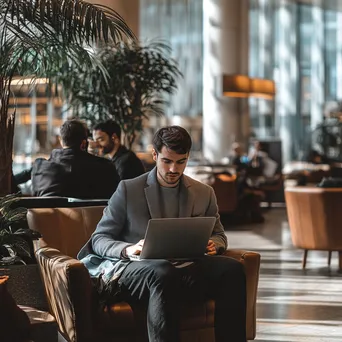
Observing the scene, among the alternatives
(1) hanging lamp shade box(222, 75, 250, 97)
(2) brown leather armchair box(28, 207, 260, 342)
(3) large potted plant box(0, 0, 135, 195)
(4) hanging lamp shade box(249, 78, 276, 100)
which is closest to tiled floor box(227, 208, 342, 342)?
(2) brown leather armchair box(28, 207, 260, 342)

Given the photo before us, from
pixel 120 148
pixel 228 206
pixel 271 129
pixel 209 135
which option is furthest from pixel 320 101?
pixel 120 148

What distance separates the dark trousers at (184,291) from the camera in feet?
14.8

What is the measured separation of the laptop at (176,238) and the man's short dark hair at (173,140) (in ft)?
1.33

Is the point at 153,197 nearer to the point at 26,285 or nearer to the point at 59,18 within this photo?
the point at 26,285

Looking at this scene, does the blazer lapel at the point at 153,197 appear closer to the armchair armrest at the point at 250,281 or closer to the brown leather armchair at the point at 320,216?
the armchair armrest at the point at 250,281

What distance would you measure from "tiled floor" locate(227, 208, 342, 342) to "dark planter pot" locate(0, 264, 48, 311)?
140cm

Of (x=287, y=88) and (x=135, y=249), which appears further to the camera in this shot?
(x=287, y=88)

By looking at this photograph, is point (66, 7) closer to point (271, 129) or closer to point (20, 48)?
point (20, 48)

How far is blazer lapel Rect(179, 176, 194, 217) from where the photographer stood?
16.1 ft

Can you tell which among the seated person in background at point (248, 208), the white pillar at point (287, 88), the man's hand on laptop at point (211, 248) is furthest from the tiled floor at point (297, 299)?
the white pillar at point (287, 88)

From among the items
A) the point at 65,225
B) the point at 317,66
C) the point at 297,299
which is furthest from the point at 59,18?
the point at 317,66

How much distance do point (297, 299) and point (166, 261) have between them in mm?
2902

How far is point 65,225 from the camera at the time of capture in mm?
5477

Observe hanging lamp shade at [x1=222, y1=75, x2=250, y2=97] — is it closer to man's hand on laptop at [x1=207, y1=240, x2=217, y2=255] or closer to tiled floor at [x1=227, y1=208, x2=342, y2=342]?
tiled floor at [x1=227, y1=208, x2=342, y2=342]
